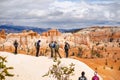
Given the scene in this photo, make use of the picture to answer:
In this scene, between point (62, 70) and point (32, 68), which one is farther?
point (32, 68)

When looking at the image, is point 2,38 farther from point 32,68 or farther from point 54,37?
point 32,68

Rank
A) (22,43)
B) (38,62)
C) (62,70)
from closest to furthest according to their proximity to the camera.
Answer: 1. (62,70)
2. (38,62)
3. (22,43)

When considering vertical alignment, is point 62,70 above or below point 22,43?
above

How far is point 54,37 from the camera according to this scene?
419ft

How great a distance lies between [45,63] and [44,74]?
187 cm

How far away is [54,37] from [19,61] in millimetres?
98090

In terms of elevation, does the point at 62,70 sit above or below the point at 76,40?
above

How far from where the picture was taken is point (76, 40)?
15675cm

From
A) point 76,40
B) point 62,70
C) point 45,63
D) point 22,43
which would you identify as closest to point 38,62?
point 45,63

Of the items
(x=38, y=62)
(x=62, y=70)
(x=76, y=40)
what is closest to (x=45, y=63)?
(x=38, y=62)

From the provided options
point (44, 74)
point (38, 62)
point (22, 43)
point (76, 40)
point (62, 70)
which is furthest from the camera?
point (76, 40)

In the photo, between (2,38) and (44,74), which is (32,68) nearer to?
(44,74)

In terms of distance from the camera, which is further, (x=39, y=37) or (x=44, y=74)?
(x=39, y=37)

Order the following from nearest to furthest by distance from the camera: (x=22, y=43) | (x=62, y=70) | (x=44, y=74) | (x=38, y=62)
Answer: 1. (x=62, y=70)
2. (x=44, y=74)
3. (x=38, y=62)
4. (x=22, y=43)
